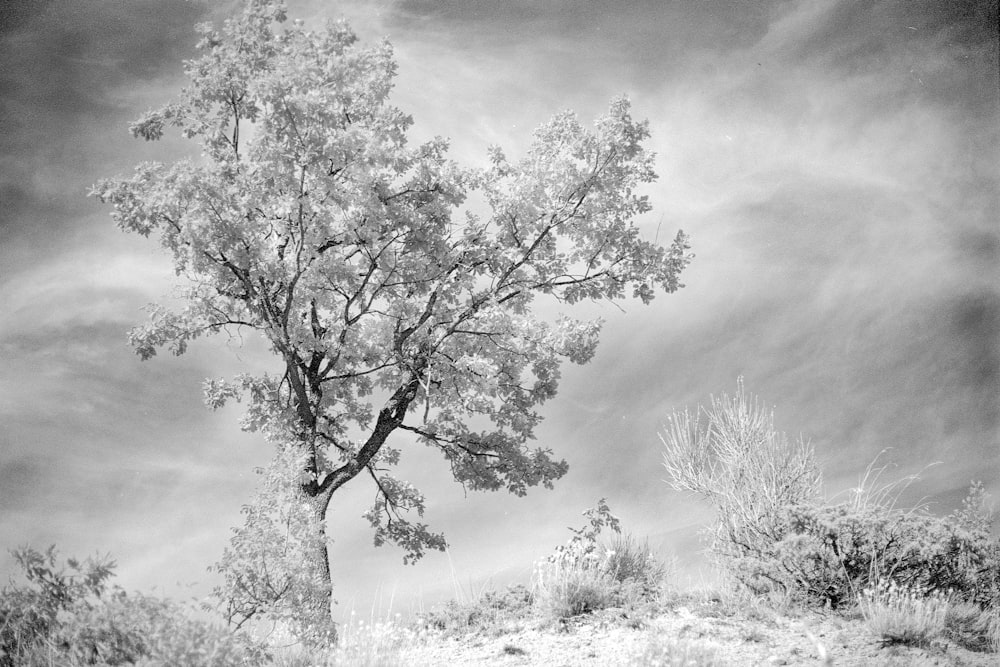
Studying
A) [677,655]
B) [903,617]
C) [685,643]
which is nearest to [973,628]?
[903,617]

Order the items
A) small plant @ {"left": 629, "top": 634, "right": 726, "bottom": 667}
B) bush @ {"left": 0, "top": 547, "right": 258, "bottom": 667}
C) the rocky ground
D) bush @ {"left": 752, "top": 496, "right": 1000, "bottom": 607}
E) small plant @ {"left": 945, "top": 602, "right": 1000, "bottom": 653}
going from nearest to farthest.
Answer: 1. bush @ {"left": 0, "top": 547, "right": 258, "bottom": 667}
2. small plant @ {"left": 629, "top": 634, "right": 726, "bottom": 667}
3. the rocky ground
4. small plant @ {"left": 945, "top": 602, "right": 1000, "bottom": 653}
5. bush @ {"left": 752, "top": 496, "right": 1000, "bottom": 607}

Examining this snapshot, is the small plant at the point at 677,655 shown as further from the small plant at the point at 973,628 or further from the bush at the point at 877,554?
the small plant at the point at 973,628

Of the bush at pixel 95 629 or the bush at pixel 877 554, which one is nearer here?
the bush at pixel 95 629

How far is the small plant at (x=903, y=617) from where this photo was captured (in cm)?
744

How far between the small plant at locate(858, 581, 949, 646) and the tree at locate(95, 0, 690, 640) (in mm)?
4820

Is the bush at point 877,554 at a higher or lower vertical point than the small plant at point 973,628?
higher

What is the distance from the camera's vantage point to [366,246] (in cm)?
1041

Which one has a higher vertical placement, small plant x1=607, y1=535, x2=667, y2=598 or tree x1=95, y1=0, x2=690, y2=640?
tree x1=95, y1=0, x2=690, y2=640

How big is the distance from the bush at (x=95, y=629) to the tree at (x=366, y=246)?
13.8 feet

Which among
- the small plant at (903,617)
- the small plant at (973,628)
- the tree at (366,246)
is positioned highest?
the tree at (366,246)

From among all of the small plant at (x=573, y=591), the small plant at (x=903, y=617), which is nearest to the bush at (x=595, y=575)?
the small plant at (x=573, y=591)

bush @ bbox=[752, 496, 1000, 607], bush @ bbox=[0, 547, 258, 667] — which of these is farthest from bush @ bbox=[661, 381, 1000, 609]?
bush @ bbox=[0, 547, 258, 667]

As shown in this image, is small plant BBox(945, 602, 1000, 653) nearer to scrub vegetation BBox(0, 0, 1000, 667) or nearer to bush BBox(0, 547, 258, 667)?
scrub vegetation BBox(0, 0, 1000, 667)

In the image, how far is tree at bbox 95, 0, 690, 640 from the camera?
9516 mm
